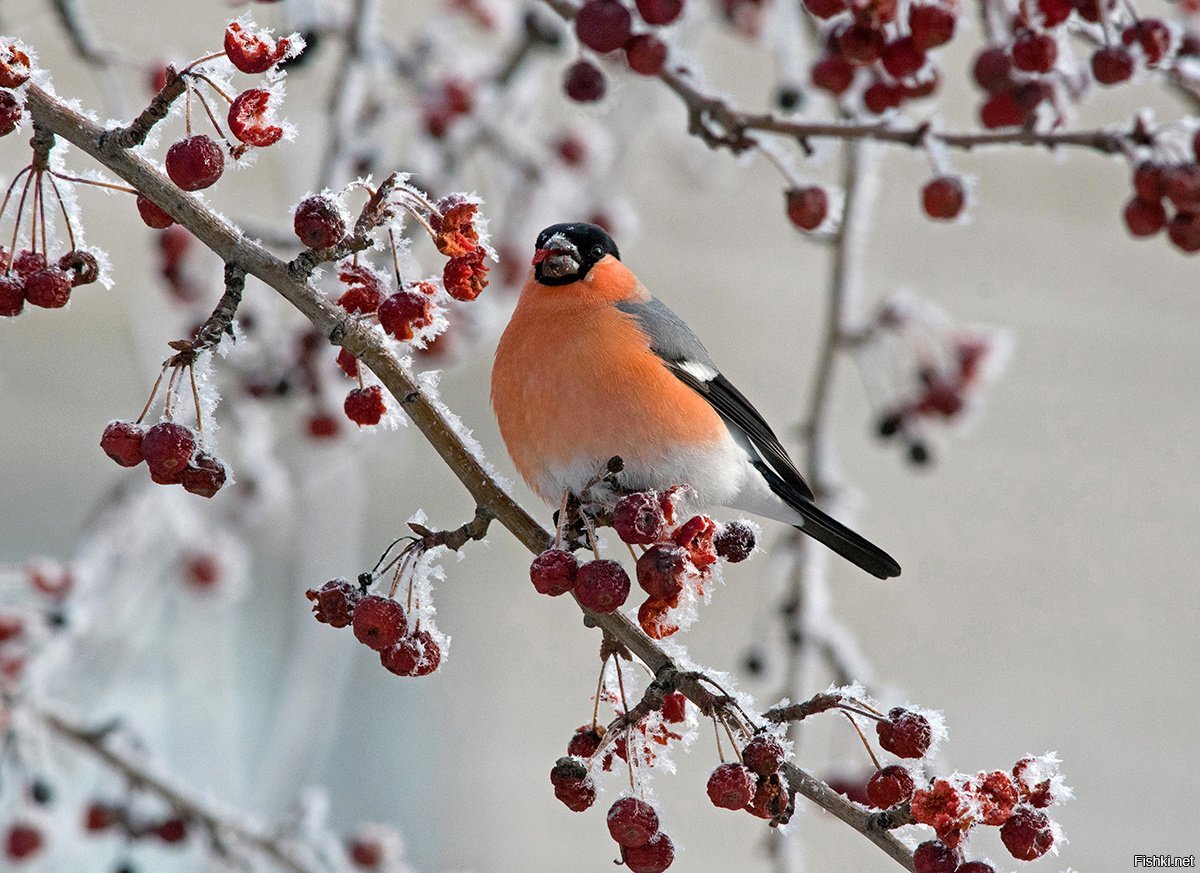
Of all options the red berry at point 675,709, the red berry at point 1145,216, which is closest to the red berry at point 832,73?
the red berry at point 1145,216

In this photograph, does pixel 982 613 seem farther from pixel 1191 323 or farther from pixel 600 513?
pixel 600 513

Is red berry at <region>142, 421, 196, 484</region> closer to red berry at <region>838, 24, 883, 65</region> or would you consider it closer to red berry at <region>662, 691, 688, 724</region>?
red berry at <region>662, 691, 688, 724</region>

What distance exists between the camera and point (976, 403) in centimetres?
232

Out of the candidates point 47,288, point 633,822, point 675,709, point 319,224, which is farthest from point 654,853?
point 47,288

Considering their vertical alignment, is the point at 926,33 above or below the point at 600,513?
above

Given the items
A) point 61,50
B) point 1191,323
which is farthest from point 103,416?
point 1191,323

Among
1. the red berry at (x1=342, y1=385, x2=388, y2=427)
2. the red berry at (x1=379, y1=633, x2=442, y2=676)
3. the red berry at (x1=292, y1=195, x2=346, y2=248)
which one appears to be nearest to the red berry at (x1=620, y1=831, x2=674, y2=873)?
the red berry at (x1=379, y1=633, x2=442, y2=676)

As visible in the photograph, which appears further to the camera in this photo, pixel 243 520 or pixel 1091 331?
pixel 1091 331

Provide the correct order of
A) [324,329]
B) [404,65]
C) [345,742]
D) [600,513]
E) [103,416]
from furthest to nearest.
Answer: [103,416] → [345,742] → [404,65] → [600,513] → [324,329]

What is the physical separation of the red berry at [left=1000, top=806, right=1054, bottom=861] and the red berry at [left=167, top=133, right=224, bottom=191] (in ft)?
2.61

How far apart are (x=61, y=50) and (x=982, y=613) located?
3171 millimetres

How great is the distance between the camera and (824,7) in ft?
4.51

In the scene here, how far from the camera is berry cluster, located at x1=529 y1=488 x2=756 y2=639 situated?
1.09 metres

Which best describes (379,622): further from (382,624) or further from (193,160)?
(193,160)
